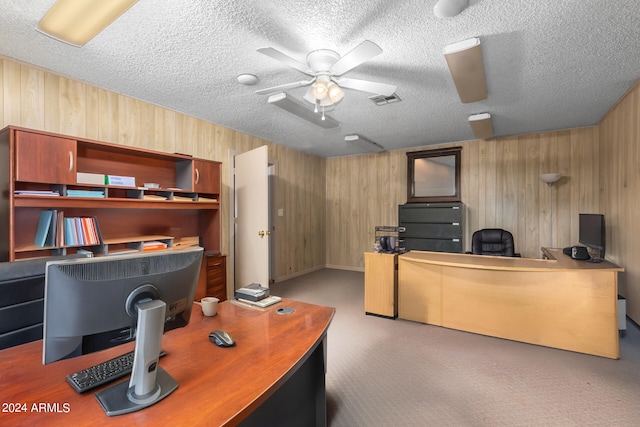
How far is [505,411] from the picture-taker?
1826 millimetres

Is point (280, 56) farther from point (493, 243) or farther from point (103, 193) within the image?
point (493, 243)

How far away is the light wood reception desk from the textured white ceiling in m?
1.76

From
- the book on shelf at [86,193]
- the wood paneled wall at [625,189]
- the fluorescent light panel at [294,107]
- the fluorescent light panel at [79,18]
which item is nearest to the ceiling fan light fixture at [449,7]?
the fluorescent light panel at [294,107]

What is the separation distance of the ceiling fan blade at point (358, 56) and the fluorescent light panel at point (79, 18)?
125 cm

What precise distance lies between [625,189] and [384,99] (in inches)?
111

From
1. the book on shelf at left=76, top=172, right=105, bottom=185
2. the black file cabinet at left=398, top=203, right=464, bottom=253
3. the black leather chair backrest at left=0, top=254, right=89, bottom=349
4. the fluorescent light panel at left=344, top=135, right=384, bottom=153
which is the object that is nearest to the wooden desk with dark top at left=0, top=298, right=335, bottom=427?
the black leather chair backrest at left=0, top=254, right=89, bottom=349

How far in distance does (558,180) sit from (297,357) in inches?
199

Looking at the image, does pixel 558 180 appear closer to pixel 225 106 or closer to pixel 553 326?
pixel 553 326

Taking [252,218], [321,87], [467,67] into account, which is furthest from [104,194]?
[467,67]

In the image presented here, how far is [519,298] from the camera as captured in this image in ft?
9.03

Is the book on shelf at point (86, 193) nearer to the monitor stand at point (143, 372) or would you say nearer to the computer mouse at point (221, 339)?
the computer mouse at point (221, 339)

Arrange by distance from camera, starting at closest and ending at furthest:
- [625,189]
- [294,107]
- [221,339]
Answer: [221,339]
[294,107]
[625,189]

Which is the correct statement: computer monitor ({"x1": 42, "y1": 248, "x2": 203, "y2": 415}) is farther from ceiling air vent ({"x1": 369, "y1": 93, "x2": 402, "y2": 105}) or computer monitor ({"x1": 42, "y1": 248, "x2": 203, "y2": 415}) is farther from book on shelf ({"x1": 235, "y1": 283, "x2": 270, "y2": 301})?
ceiling air vent ({"x1": 369, "y1": 93, "x2": 402, "y2": 105})

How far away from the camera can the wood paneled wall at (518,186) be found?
4270 millimetres
